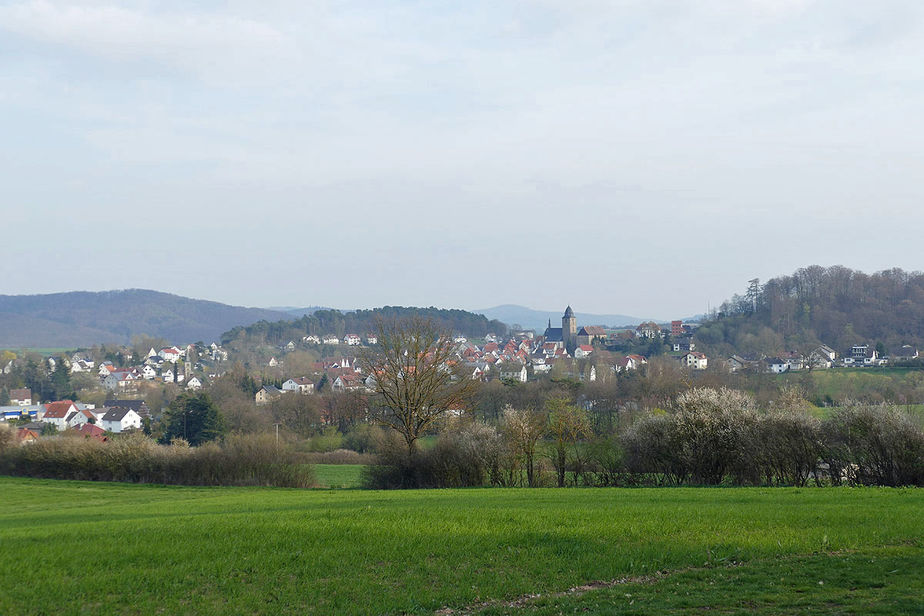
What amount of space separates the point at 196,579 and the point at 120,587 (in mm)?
1157

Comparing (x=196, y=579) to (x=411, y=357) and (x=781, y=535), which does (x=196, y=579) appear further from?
(x=411, y=357)

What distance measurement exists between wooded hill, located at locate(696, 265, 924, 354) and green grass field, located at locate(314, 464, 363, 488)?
85.8 m

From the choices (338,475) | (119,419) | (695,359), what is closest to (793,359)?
(695,359)

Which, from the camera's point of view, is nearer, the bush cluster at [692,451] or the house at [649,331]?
the bush cluster at [692,451]

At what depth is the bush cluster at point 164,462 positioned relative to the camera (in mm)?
37281

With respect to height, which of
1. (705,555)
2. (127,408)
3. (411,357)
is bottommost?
(127,408)

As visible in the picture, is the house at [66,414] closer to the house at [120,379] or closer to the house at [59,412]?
the house at [59,412]

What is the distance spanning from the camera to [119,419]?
97062mm

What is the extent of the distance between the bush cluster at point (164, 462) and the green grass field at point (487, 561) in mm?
19786

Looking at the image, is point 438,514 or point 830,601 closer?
point 830,601

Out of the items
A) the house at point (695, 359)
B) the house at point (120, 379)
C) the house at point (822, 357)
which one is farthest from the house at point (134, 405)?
the house at point (822, 357)

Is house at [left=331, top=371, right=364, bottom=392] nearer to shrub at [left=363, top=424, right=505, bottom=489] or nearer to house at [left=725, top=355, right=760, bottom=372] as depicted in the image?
shrub at [left=363, top=424, right=505, bottom=489]

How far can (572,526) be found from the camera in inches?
587

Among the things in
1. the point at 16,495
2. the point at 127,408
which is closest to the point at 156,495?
the point at 16,495
